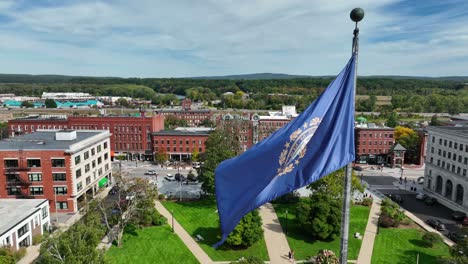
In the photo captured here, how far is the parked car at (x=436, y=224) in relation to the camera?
49.9 m

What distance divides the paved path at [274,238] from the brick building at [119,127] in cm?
5115

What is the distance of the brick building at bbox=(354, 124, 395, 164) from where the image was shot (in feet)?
310

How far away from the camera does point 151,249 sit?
42.9 metres

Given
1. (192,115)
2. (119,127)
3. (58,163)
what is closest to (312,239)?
(58,163)

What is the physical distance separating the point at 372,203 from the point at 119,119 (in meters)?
69.0

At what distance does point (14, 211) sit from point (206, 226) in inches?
1015

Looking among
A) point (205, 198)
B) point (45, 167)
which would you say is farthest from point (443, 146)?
point (45, 167)

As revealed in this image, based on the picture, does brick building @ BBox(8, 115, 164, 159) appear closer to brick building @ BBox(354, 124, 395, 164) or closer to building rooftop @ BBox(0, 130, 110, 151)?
building rooftop @ BBox(0, 130, 110, 151)

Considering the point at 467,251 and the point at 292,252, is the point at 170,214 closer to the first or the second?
the point at 292,252

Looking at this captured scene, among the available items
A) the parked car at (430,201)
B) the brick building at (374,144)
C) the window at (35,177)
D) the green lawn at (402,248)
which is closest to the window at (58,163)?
the window at (35,177)

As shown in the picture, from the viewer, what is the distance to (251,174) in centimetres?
1392

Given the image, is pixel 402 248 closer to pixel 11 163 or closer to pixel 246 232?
pixel 246 232

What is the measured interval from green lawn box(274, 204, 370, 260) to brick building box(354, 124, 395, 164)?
41140 mm

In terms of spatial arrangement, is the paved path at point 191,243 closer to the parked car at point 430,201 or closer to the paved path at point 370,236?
the paved path at point 370,236
